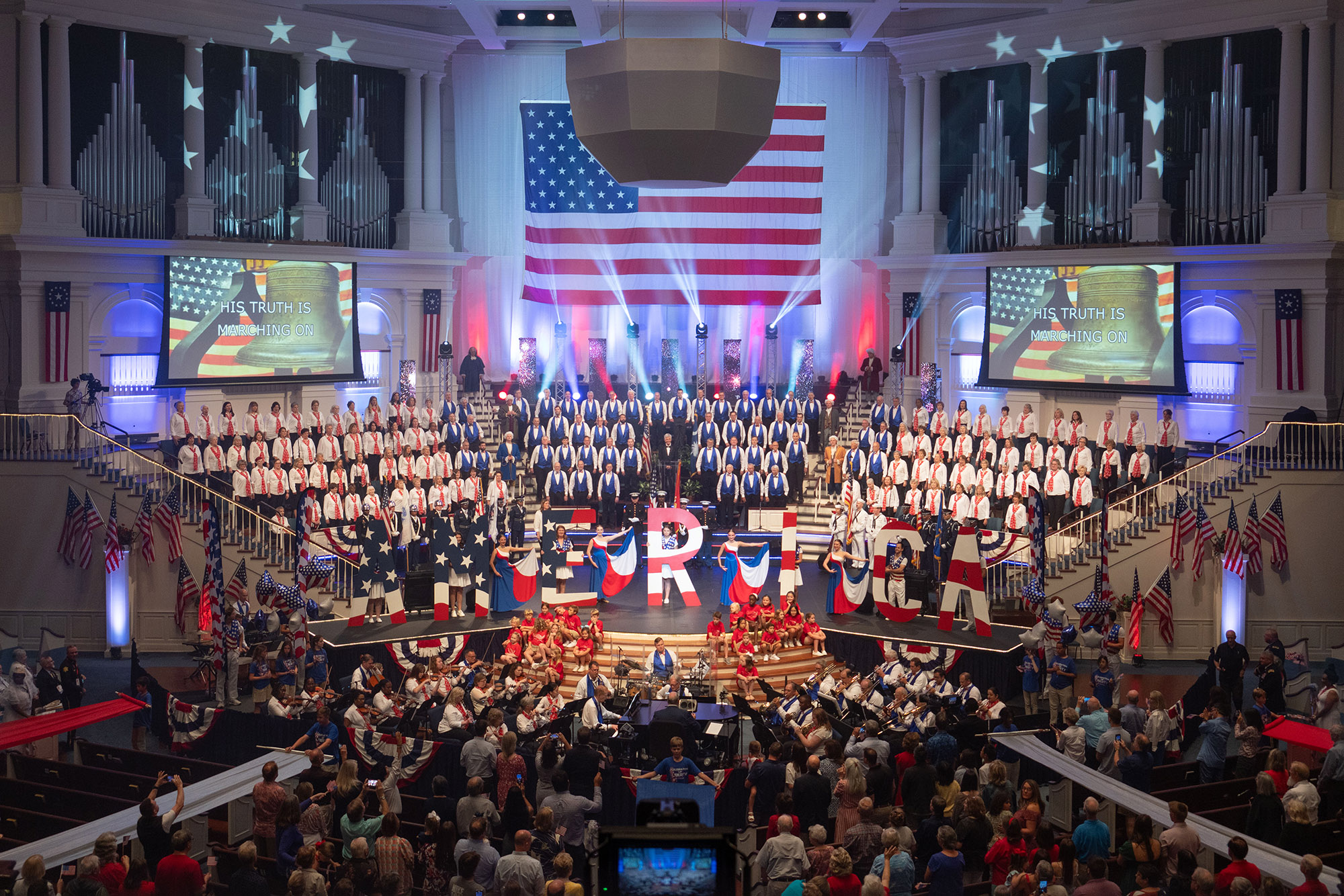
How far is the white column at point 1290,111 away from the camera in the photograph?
2317 cm

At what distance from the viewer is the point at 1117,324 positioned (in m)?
24.8

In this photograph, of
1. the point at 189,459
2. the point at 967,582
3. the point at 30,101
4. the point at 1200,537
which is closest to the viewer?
the point at 967,582

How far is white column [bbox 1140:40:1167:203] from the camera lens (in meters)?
25.0

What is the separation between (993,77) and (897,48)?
2.33 meters

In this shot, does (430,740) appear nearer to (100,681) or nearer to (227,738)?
(227,738)

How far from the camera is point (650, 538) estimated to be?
19484mm

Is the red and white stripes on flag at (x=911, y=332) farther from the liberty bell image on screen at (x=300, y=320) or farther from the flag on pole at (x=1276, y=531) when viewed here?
the liberty bell image on screen at (x=300, y=320)

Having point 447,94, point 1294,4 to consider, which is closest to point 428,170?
point 447,94

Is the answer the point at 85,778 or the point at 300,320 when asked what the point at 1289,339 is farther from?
the point at 85,778

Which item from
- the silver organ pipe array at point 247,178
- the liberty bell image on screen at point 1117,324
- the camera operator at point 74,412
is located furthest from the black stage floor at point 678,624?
the silver organ pipe array at point 247,178

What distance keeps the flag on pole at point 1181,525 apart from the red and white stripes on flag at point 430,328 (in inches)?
673

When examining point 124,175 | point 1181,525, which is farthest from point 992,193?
point 124,175

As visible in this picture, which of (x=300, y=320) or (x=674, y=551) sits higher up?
(x=300, y=320)

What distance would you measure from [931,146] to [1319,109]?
27.6ft
